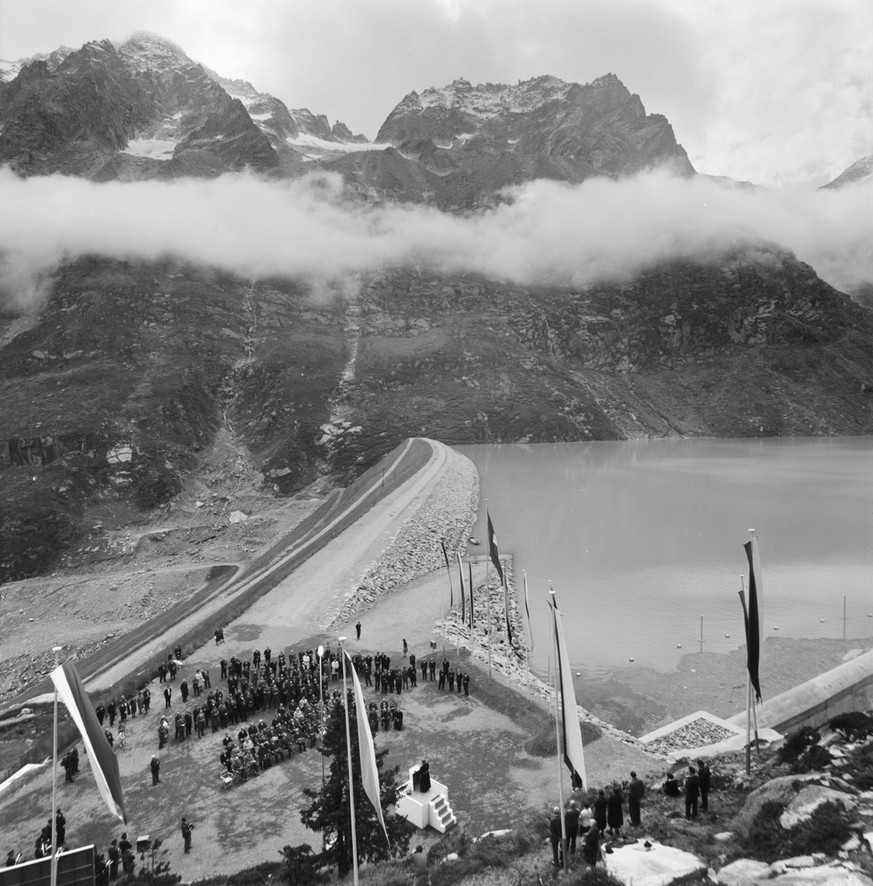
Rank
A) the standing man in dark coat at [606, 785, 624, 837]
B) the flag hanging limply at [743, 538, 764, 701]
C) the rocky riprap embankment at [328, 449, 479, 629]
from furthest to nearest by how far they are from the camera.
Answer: the rocky riprap embankment at [328, 449, 479, 629] → the flag hanging limply at [743, 538, 764, 701] → the standing man in dark coat at [606, 785, 624, 837]

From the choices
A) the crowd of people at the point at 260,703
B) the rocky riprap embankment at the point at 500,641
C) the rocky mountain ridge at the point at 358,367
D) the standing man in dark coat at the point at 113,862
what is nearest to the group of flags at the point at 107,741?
the standing man in dark coat at the point at 113,862

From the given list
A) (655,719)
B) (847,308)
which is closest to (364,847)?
(655,719)

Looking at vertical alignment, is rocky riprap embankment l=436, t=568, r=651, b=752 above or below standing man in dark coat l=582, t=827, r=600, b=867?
below

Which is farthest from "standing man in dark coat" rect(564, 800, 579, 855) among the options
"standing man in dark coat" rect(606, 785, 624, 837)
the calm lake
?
the calm lake

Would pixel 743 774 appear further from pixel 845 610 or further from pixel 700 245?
pixel 700 245

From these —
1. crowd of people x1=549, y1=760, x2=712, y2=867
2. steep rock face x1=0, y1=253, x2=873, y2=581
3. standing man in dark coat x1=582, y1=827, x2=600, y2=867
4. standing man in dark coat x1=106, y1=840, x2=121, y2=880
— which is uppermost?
steep rock face x1=0, y1=253, x2=873, y2=581

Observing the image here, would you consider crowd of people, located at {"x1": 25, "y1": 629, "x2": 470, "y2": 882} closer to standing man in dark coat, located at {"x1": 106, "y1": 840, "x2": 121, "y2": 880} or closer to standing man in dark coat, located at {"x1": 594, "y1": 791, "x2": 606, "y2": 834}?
standing man in dark coat, located at {"x1": 106, "y1": 840, "x2": 121, "y2": 880}

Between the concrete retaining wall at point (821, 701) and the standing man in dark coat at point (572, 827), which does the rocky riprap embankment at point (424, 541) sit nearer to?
the concrete retaining wall at point (821, 701)
